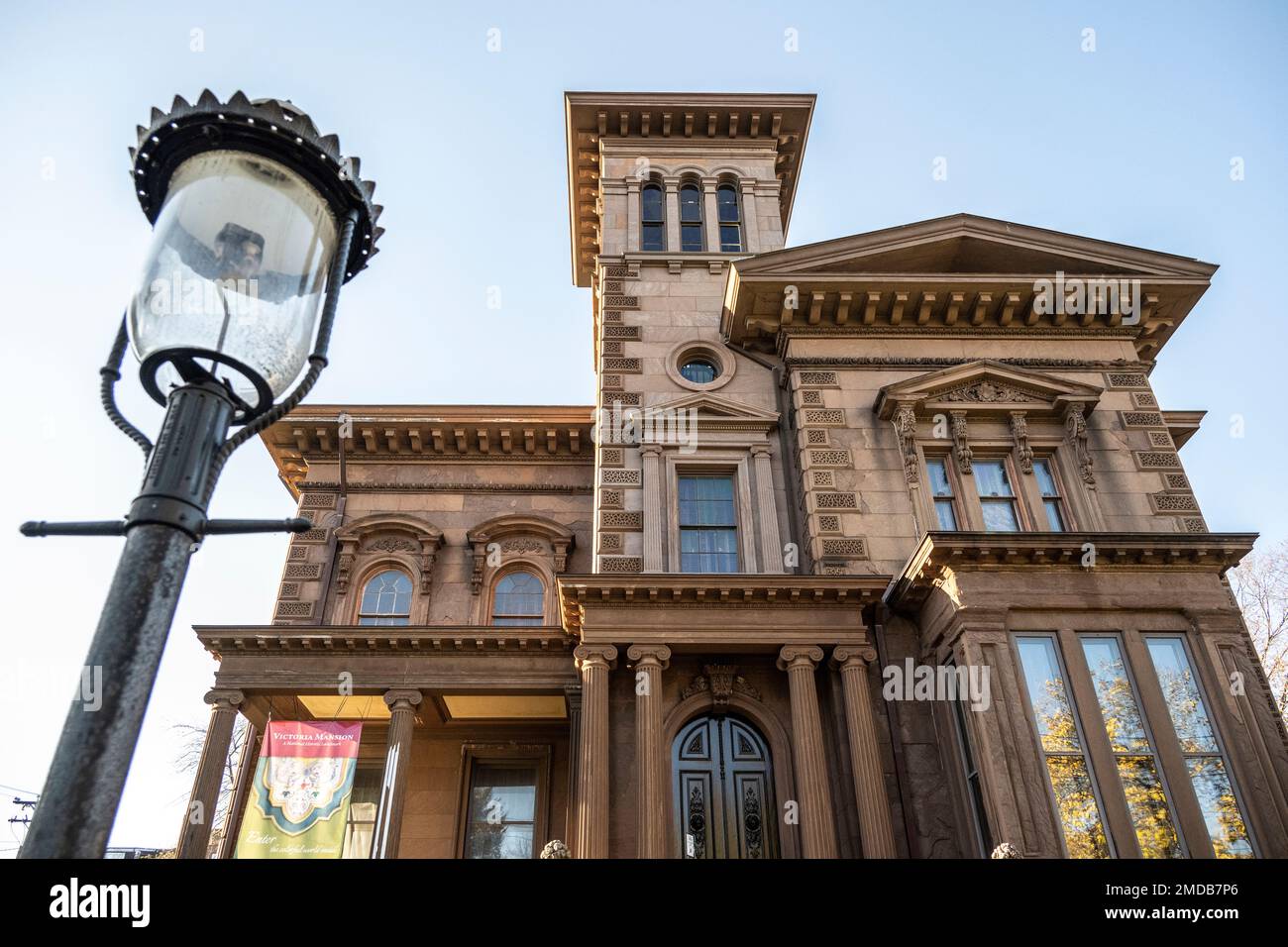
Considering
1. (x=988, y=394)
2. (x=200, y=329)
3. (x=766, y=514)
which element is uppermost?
(x=988, y=394)

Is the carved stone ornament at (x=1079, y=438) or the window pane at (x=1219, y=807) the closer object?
the window pane at (x=1219, y=807)

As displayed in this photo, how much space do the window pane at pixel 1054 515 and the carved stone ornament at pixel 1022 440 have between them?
739 millimetres

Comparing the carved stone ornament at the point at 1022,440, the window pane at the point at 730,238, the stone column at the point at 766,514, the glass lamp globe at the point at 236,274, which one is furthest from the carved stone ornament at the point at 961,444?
the glass lamp globe at the point at 236,274

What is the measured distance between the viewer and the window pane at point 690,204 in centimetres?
2212

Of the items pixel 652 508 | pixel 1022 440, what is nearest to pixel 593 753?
pixel 652 508

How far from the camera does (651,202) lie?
22500 millimetres

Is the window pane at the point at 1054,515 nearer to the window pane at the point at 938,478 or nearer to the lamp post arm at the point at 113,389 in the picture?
the window pane at the point at 938,478

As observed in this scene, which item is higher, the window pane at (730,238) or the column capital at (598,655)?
the window pane at (730,238)

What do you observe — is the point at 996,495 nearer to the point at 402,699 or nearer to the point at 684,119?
the point at 402,699

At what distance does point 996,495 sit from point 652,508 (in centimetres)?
680

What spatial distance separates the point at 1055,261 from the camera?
18969mm

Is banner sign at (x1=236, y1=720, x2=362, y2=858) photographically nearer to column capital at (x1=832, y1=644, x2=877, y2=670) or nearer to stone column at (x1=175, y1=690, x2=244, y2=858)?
stone column at (x1=175, y1=690, x2=244, y2=858)
